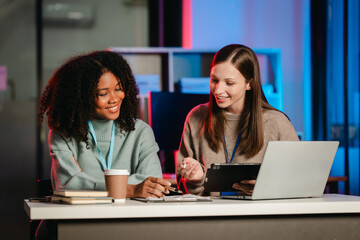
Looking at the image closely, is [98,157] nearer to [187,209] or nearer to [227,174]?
[227,174]

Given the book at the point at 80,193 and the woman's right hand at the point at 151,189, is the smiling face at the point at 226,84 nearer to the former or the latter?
the woman's right hand at the point at 151,189

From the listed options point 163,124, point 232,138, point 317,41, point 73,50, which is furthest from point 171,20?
point 232,138

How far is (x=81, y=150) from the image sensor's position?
6.55ft

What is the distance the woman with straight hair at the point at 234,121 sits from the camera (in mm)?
2199

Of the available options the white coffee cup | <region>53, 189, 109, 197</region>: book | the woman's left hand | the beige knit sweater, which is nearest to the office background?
the beige knit sweater

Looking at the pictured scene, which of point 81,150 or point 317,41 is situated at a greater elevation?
point 317,41

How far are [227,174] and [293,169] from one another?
0.73 feet

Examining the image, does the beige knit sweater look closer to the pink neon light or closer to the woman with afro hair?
the woman with afro hair

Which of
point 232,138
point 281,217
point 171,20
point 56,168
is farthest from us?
point 171,20

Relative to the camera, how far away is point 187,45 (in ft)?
15.9

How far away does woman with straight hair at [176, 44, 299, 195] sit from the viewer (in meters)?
2.20

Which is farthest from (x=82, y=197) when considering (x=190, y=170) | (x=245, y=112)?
(x=245, y=112)

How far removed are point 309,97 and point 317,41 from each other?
52 centimetres

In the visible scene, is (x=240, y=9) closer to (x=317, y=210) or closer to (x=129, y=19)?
(x=129, y=19)
